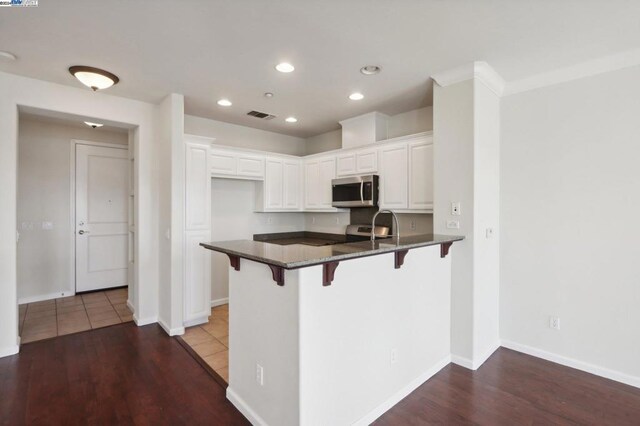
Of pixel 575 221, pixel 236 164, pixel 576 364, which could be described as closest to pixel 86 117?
pixel 236 164

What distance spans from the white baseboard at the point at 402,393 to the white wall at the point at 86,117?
9.75ft

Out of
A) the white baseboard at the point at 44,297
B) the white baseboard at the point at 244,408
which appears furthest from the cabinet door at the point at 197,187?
the white baseboard at the point at 44,297

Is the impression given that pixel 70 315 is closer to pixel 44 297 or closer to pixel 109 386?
pixel 44 297

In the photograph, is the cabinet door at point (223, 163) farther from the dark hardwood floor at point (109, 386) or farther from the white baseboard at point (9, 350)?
the white baseboard at point (9, 350)

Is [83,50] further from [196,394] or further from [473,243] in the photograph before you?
[473,243]

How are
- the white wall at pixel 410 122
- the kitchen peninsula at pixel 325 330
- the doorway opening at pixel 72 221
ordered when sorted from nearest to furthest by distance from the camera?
1. the kitchen peninsula at pixel 325 330
2. the white wall at pixel 410 122
3. the doorway opening at pixel 72 221

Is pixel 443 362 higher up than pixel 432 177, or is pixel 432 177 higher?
pixel 432 177

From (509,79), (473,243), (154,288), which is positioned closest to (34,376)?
(154,288)

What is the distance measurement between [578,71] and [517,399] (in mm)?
2750

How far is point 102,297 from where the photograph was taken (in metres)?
5.02

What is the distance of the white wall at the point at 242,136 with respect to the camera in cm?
449

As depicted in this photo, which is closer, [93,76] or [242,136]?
[93,76]

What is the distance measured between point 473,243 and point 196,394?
2555mm

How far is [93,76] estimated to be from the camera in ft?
9.43
